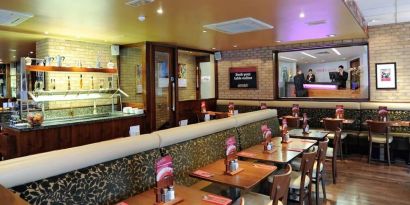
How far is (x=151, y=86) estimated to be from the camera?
24.0ft

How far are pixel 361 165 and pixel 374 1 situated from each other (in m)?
3.17

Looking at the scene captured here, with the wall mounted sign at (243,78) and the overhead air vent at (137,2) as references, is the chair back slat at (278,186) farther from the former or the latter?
the wall mounted sign at (243,78)

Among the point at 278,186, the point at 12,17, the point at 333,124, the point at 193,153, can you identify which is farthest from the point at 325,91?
the point at 12,17

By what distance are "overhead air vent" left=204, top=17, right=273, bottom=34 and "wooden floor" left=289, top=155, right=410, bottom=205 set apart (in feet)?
9.87

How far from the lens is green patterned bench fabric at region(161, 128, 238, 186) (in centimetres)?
312

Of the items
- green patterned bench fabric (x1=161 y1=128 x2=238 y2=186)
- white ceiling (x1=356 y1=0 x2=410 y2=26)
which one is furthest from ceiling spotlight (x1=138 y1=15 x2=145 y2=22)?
white ceiling (x1=356 y1=0 x2=410 y2=26)

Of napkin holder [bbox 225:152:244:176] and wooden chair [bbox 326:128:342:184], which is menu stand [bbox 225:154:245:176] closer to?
napkin holder [bbox 225:152:244:176]

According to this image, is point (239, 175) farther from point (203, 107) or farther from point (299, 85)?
point (299, 85)

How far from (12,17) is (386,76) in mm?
7714

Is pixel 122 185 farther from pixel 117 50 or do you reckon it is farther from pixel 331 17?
pixel 117 50

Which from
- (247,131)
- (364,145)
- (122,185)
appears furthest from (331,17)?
(122,185)

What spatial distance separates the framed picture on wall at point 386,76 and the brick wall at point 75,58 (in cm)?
679

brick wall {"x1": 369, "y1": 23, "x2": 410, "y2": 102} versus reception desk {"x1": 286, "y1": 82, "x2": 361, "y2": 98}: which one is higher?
brick wall {"x1": 369, "y1": 23, "x2": 410, "y2": 102}

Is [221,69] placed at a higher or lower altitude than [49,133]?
higher
